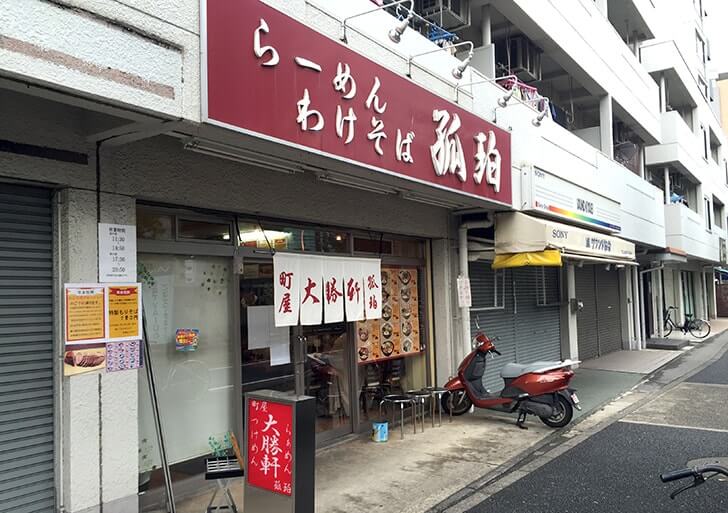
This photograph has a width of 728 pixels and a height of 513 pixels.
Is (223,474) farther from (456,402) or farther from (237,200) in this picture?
(456,402)

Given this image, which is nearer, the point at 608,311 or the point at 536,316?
the point at 536,316

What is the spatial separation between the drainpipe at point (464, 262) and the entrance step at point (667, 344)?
494 inches

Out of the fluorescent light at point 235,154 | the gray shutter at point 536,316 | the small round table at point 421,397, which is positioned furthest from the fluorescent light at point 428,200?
the gray shutter at point 536,316

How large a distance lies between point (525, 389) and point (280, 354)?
372 cm

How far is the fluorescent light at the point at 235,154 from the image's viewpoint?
14.9ft

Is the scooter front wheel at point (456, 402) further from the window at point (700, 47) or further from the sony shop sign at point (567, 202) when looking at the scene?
the window at point (700, 47)

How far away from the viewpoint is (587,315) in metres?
16.1

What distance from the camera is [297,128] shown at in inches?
181

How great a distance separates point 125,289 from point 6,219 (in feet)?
3.26

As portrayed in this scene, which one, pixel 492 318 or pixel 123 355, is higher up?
pixel 123 355

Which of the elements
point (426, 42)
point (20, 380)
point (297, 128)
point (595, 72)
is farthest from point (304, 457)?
point (595, 72)

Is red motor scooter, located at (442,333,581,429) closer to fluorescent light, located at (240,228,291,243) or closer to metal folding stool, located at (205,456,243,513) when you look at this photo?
fluorescent light, located at (240,228,291,243)

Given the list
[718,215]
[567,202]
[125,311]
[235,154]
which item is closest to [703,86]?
[718,215]

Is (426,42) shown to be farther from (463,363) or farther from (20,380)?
(20,380)
